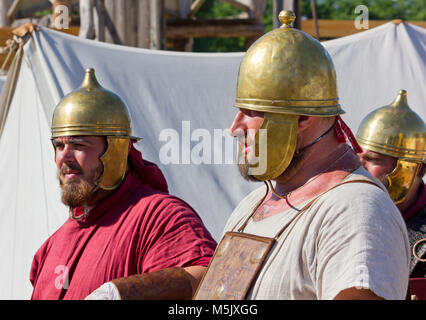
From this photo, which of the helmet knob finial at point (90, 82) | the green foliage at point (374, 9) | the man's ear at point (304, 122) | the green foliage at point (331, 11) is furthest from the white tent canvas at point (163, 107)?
the green foliage at point (374, 9)

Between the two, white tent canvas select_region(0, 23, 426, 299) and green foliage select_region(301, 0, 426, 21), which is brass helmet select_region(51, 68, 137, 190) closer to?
white tent canvas select_region(0, 23, 426, 299)

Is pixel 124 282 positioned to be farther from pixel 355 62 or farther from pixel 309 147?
pixel 355 62

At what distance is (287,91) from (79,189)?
5.26 ft

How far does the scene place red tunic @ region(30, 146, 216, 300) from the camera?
314cm

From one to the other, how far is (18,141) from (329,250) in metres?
3.64

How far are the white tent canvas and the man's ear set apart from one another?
2746 millimetres

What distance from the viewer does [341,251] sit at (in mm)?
1867

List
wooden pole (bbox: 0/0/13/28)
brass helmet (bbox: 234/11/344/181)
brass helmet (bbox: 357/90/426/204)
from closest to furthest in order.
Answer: brass helmet (bbox: 234/11/344/181) → brass helmet (bbox: 357/90/426/204) → wooden pole (bbox: 0/0/13/28)

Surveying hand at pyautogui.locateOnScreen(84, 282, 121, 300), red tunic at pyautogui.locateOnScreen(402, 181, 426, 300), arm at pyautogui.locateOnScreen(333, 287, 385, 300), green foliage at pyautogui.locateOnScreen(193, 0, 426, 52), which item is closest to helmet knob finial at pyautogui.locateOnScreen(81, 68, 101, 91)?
hand at pyautogui.locateOnScreen(84, 282, 121, 300)

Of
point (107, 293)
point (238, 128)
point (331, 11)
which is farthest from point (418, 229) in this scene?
point (331, 11)

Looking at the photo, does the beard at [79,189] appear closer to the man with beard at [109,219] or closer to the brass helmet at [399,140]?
the man with beard at [109,219]

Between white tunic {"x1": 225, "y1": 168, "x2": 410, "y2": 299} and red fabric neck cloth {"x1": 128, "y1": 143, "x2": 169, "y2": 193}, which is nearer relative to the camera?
white tunic {"x1": 225, "y1": 168, "x2": 410, "y2": 299}

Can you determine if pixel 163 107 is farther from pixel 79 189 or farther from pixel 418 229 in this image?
pixel 418 229

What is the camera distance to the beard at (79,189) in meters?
3.53
